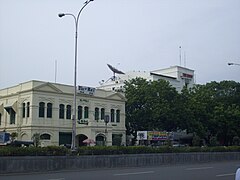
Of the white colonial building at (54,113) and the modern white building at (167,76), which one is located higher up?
the modern white building at (167,76)

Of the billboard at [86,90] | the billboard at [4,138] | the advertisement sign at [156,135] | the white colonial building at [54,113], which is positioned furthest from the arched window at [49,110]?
the advertisement sign at [156,135]

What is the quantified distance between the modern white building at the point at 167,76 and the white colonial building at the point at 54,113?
96.0 ft

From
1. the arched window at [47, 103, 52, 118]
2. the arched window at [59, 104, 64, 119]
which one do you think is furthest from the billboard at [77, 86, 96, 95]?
the arched window at [47, 103, 52, 118]

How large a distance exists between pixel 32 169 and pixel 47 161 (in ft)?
3.24

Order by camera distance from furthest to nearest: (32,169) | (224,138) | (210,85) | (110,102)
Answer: (210,85) → (224,138) → (110,102) → (32,169)

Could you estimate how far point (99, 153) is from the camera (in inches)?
883

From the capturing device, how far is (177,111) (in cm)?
4972

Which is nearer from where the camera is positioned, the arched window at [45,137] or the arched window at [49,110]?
the arched window at [45,137]

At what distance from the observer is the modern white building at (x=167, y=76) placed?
259 feet

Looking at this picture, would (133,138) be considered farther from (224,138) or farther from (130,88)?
(224,138)

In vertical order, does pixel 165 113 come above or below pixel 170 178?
above

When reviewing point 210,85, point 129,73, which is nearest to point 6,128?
point 210,85

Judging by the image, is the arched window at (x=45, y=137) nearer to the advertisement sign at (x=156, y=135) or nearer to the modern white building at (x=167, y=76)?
the advertisement sign at (x=156, y=135)

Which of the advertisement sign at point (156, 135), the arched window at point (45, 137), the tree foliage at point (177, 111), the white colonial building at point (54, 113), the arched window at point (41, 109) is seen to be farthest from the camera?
the tree foliage at point (177, 111)
